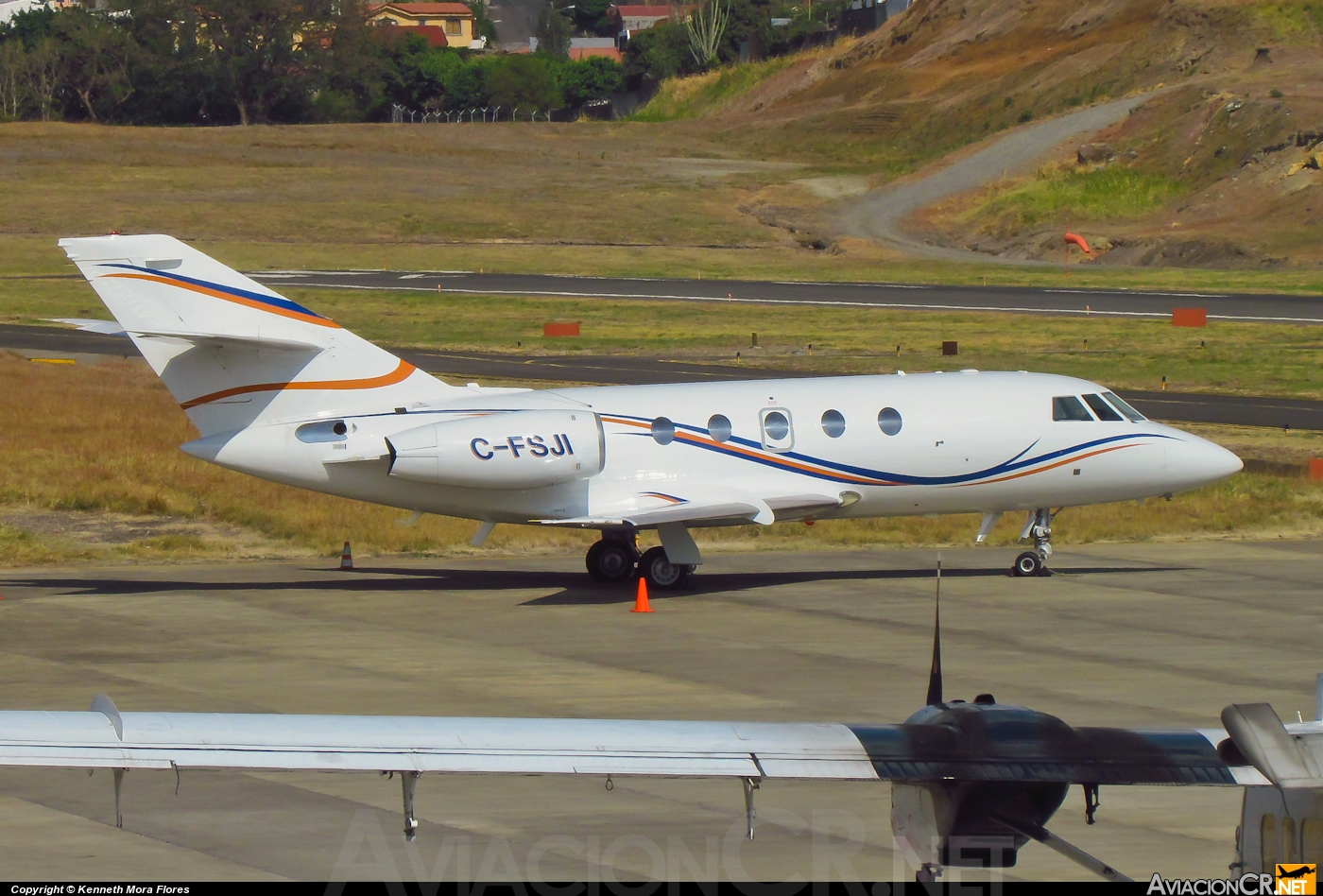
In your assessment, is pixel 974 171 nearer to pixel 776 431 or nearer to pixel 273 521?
pixel 273 521

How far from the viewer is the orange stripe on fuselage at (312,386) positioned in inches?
870

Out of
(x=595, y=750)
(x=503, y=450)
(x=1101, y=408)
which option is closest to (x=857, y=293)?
(x=1101, y=408)

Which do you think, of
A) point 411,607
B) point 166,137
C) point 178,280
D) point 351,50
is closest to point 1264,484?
point 411,607

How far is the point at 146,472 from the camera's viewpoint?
2998 centimetres

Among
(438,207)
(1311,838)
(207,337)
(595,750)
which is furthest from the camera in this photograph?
(438,207)

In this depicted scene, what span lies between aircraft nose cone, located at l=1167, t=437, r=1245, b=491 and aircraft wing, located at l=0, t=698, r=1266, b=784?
687 inches

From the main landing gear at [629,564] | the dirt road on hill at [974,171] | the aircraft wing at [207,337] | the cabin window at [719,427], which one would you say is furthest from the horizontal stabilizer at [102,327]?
the dirt road on hill at [974,171]

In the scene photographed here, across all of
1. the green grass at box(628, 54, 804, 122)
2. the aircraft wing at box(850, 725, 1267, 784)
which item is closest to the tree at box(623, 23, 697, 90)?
the green grass at box(628, 54, 804, 122)

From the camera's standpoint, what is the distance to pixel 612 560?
76.5 ft

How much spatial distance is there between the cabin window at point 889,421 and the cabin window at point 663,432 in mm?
2886

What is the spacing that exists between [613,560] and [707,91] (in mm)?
136470

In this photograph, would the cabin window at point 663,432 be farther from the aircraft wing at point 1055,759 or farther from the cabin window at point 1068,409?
the aircraft wing at point 1055,759

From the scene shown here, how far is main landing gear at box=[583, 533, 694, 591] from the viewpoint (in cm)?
2295

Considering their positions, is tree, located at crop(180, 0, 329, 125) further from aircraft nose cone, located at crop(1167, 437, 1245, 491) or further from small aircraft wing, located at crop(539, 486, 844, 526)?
aircraft nose cone, located at crop(1167, 437, 1245, 491)
